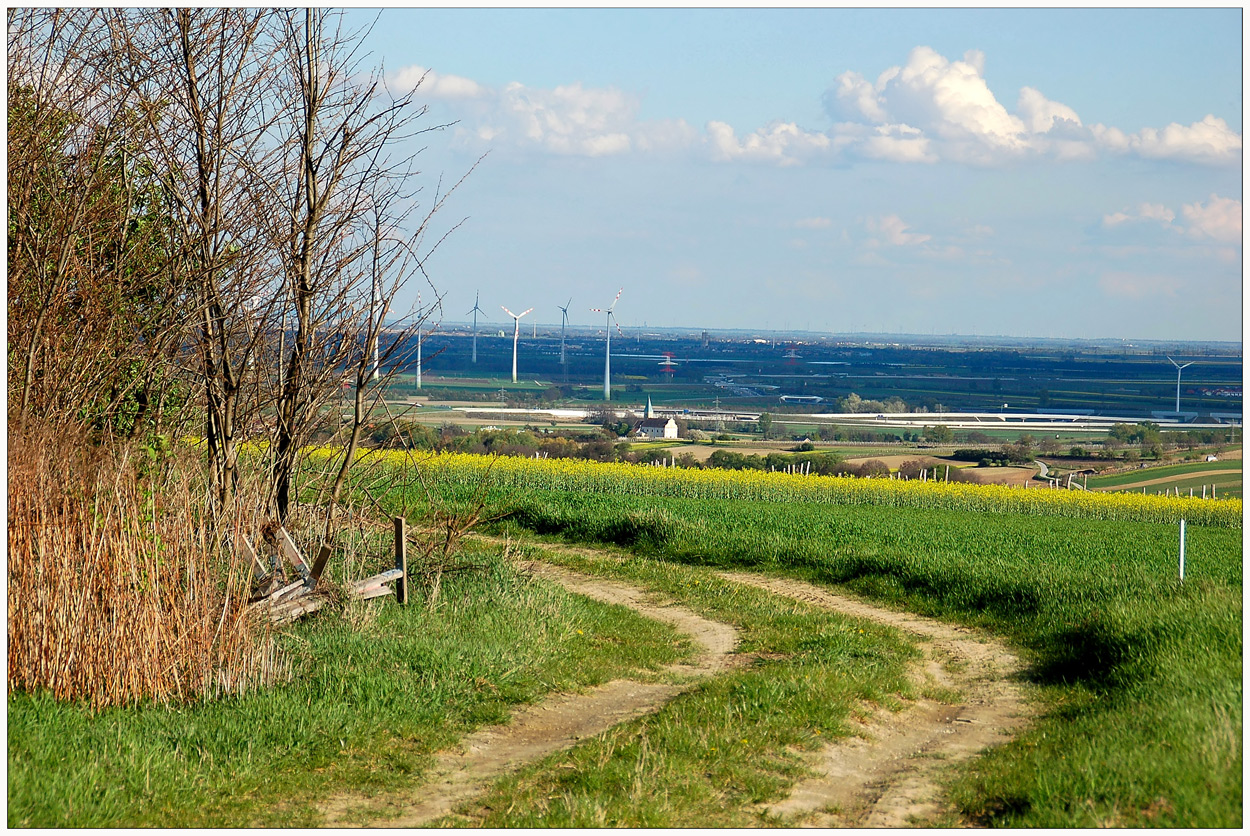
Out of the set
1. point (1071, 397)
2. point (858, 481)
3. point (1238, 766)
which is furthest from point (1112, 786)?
point (1071, 397)

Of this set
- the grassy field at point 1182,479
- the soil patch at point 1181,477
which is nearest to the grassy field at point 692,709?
the grassy field at point 1182,479

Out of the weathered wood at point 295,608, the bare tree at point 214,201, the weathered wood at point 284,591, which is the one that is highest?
the bare tree at point 214,201

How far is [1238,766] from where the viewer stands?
4934 millimetres

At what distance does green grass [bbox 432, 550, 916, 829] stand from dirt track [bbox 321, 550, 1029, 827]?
179mm

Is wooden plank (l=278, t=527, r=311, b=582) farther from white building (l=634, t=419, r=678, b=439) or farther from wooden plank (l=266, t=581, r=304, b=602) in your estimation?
white building (l=634, t=419, r=678, b=439)

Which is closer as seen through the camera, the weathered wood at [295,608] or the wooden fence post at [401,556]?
the weathered wood at [295,608]

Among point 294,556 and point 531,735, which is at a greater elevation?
point 294,556

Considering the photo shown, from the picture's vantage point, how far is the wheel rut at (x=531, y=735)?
575cm

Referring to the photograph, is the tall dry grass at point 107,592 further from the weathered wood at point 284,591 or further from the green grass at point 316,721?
the weathered wood at point 284,591

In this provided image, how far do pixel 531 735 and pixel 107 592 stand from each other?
2886 mm

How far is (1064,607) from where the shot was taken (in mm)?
10461

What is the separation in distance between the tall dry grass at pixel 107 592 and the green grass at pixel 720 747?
94.7 inches

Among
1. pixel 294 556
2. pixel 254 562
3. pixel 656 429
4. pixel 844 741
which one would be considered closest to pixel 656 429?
pixel 656 429

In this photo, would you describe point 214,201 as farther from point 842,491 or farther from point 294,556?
point 842,491
